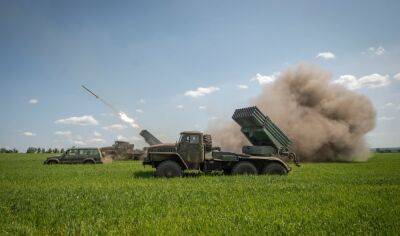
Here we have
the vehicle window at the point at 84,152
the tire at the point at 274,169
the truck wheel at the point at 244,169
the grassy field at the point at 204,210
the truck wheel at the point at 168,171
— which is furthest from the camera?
the vehicle window at the point at 84,152

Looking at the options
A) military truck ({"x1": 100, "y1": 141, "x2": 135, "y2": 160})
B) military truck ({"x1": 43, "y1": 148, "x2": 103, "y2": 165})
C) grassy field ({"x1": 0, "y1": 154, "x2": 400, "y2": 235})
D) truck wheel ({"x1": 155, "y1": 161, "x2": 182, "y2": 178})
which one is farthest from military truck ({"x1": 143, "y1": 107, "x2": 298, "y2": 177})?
military truck ({"x1": 100, "y1": 141, "x2": 135, "y2": 160})

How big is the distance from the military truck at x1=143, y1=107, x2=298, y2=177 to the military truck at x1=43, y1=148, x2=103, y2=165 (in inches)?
545

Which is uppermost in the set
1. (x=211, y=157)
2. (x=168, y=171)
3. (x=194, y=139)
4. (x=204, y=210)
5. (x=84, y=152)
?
(x=194, y=139)

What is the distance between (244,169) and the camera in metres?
17.2

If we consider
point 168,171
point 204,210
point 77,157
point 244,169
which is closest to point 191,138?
point 168,171

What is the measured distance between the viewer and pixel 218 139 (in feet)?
132

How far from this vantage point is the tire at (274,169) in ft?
57.4

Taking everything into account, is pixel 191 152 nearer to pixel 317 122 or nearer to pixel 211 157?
pixel 211 157

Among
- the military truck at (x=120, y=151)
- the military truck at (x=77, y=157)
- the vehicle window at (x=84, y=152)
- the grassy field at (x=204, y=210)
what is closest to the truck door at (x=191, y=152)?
the grassy field at (x=204, y=210)

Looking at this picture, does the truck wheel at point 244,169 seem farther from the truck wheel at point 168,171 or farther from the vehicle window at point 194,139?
the truck wheel at point 168,171

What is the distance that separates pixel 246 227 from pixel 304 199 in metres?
3.72

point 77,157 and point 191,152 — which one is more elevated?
point 191,152

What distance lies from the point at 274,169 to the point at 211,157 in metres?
3.19

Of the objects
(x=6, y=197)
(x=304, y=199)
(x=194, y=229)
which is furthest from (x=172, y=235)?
(x=6, y=197)
